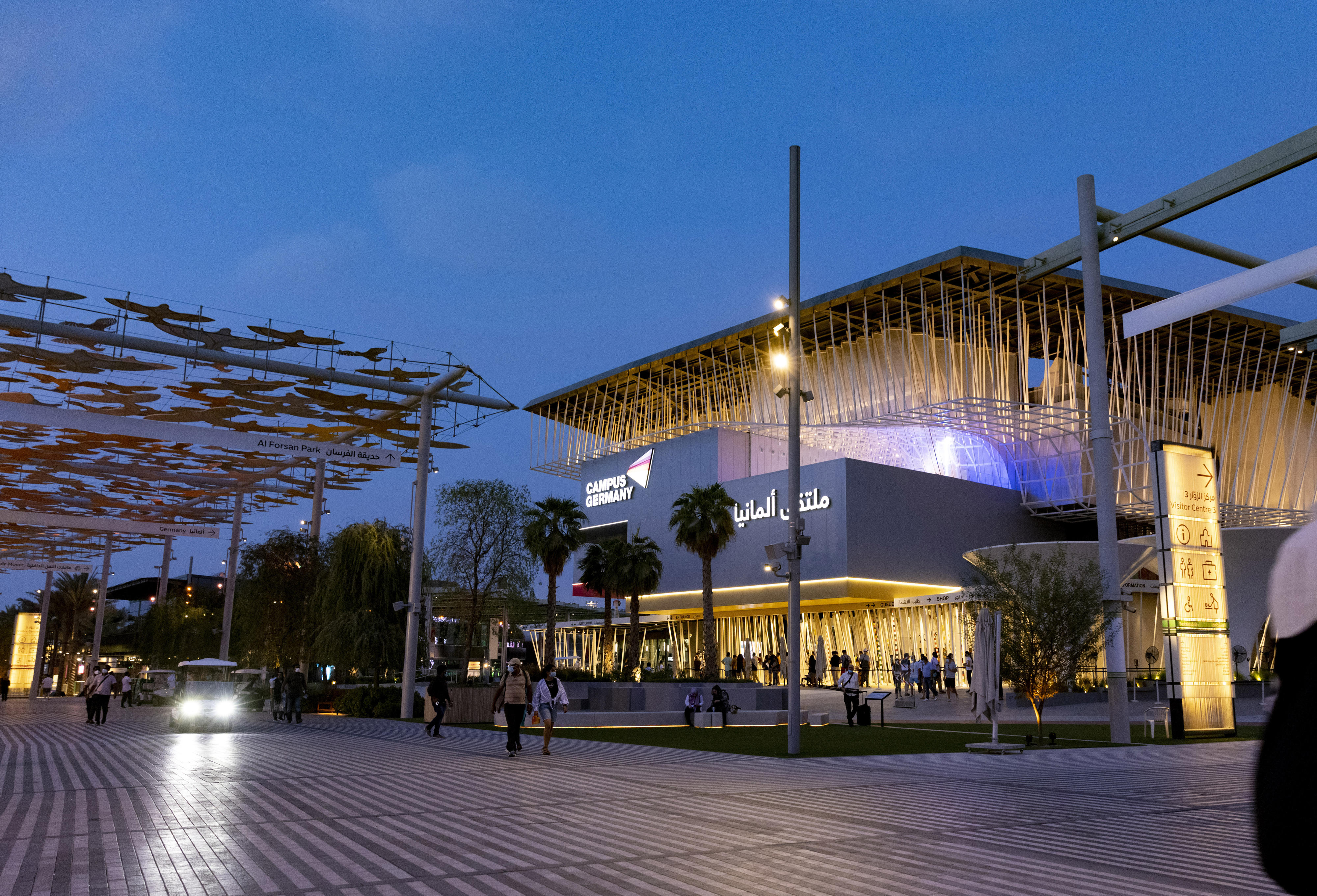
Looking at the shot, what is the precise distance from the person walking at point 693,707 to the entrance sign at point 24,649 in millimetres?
53408

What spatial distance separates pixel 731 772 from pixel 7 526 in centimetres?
5422

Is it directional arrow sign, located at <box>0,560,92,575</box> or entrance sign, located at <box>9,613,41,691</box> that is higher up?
directional arrow sign, located at <box>0,560,92,575</box>

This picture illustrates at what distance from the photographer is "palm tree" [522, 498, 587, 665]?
1945 inches

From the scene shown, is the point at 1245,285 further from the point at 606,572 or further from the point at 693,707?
the point at 606,572

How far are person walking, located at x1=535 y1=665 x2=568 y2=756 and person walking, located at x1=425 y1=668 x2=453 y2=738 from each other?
371 cm

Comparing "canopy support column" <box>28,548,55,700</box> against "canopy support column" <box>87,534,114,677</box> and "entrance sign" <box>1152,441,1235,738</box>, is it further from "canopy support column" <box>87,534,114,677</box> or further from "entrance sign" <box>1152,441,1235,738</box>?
"entrance sign" <box>1152,441,1235,738</box>

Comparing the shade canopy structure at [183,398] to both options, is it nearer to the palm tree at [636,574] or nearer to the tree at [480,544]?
the tree at [480,544]

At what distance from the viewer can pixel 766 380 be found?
2424 inches

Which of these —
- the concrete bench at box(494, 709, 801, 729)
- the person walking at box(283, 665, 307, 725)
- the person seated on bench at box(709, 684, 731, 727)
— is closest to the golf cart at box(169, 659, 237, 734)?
the person walking at box(283, 665, 307, 725)

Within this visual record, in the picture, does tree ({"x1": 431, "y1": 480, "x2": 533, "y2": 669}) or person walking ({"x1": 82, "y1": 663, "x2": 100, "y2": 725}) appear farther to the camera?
tree ({"x1": 431, "y1": 480, "x2": 533, "y2": 669})

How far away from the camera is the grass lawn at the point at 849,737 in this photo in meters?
20.1

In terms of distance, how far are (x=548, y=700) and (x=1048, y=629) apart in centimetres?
1065

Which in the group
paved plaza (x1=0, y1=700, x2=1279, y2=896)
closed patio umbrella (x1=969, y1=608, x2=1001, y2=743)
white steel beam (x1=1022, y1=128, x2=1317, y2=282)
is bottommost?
paved plaza (x1=0, y1=700, x2=1279, y2=896)

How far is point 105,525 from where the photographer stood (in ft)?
157
